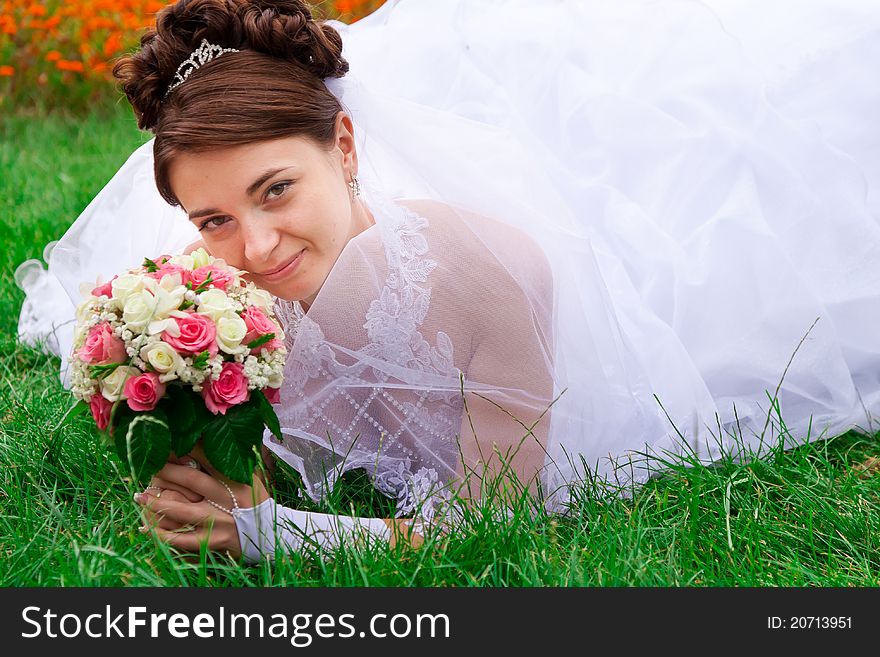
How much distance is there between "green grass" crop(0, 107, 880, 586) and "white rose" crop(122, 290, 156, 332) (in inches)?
19.2

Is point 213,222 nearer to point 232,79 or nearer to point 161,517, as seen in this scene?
point 232,79

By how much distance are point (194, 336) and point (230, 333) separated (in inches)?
3.2

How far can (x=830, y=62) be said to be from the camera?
3.65m

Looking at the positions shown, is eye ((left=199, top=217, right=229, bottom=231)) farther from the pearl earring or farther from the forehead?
the pearl earring

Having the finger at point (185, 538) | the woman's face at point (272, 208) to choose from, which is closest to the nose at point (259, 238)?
the woman's face at point (272, 208)

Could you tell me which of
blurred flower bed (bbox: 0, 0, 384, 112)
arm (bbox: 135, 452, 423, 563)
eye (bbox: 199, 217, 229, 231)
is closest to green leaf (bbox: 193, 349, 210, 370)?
arm (bbox: 135, 452, 423, 563)

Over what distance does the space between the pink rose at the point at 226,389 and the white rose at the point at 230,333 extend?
46 millimetres

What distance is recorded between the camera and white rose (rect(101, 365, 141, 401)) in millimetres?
2174

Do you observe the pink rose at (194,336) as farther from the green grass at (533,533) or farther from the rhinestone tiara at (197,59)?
the rhinestone tiara at (197,59)

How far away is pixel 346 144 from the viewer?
2824mm

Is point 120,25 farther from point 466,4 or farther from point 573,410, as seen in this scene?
point 573,410

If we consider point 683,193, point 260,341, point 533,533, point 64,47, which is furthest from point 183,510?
point 64,47

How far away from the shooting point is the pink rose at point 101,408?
226cm
